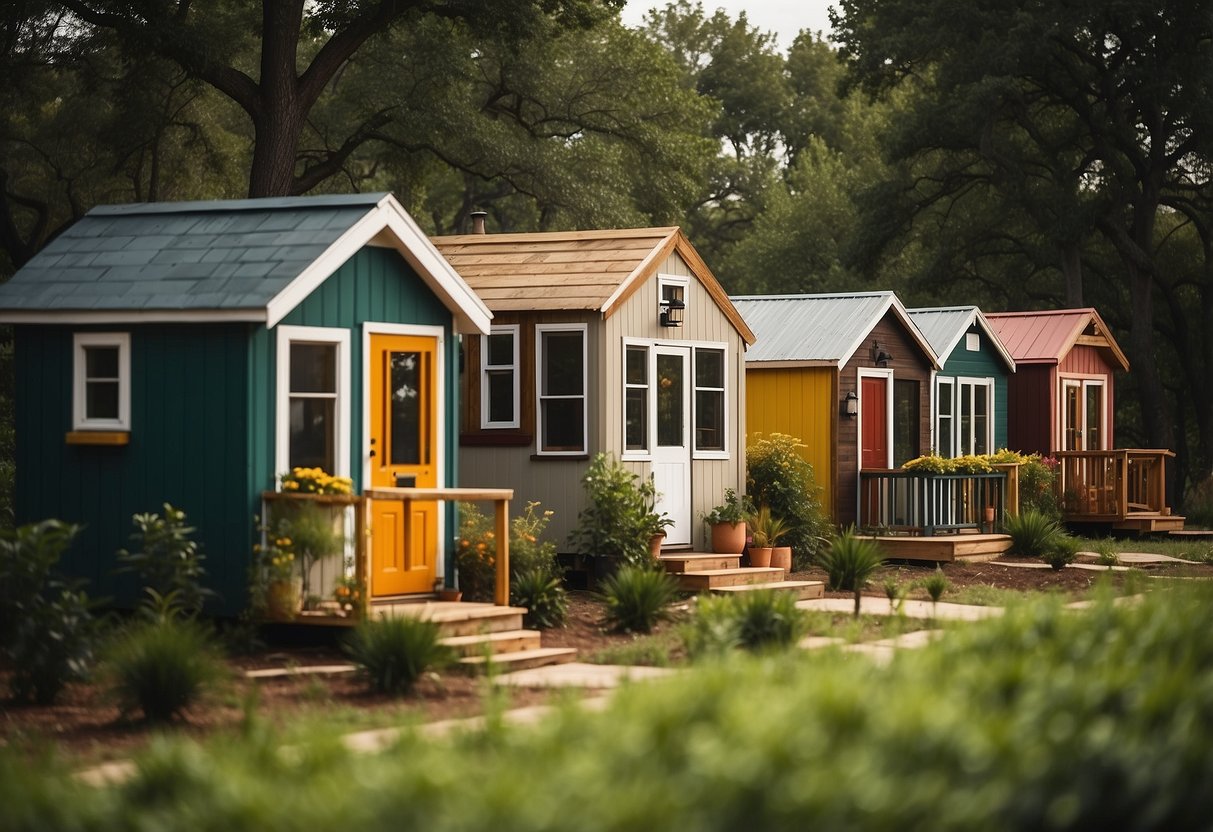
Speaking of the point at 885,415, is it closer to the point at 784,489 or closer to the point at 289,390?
the point at 784,489

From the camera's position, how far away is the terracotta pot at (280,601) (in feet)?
43.7

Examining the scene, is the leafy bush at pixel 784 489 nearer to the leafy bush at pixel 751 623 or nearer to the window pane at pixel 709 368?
the window pane at pixel 709 368

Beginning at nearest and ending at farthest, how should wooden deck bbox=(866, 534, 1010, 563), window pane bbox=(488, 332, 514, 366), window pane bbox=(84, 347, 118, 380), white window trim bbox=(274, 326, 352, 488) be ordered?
white window trim bbox=(274, 326, 352, 488) < window pane bbox=(84, 347, 118, 380) < window pane bbox=(488, 332, 514, 366) < wooden deck bbox=(866, 534, 1010, 563)

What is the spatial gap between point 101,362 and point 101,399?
0.30 metres

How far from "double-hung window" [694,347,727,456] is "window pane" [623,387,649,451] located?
3.01ft

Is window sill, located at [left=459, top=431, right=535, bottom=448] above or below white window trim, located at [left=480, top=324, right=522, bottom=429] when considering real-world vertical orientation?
below

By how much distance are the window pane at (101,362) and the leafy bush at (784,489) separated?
346 inches

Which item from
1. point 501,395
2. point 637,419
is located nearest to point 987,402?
point 637,419

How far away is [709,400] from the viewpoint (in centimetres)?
2000

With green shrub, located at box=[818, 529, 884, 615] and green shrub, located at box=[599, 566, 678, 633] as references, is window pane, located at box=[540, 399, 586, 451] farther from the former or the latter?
green shrub, located at box=[599, 566, 678, 633]

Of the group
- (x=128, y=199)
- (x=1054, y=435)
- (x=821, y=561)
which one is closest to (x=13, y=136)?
(x=128, y=199)

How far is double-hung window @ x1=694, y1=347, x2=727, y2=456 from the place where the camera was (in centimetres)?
1980

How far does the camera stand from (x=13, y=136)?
2891 cm

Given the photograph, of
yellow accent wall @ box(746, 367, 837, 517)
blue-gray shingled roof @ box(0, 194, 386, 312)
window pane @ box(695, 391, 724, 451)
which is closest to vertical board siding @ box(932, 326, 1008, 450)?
yellow accent wall @ box(746, 367, 837, 517)
